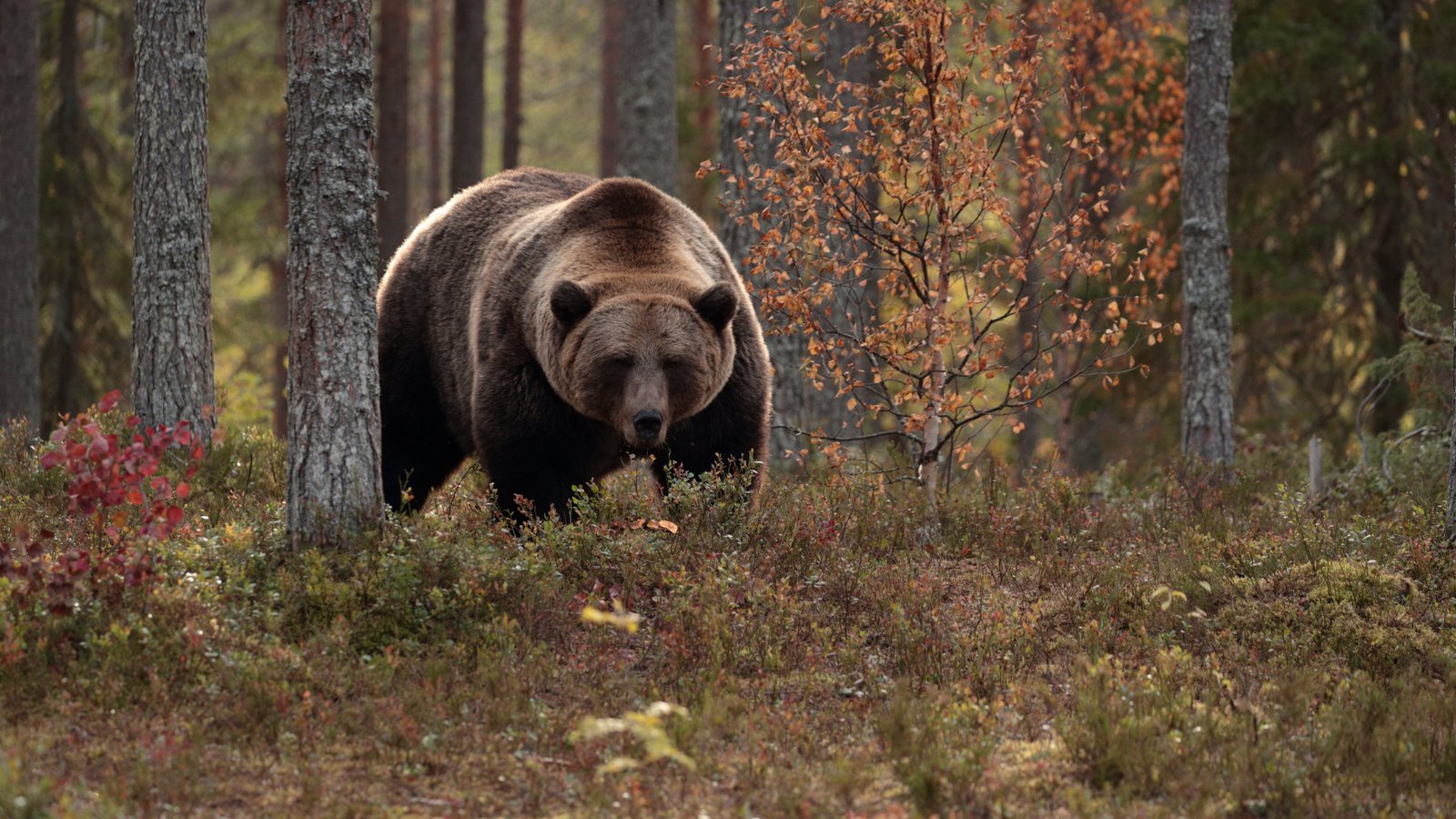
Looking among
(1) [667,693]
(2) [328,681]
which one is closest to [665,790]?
(1) [667,693]

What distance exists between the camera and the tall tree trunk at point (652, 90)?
17859 millimetres

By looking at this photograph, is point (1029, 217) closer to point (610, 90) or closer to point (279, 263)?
point (279, 263)

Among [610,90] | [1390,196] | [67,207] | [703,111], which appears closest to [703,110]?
[703,111]

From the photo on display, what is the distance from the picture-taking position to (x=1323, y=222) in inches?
628

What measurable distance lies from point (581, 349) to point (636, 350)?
1.06 ft

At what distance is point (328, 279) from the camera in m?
6.77

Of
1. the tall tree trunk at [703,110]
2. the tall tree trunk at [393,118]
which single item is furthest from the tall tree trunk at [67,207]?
the tall tree trunk at [703,110]

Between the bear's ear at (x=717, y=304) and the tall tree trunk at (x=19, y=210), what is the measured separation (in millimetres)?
9860

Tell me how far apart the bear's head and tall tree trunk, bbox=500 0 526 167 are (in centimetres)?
1583

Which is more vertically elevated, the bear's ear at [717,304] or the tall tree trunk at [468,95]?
the tall tree trunk at [468,95]

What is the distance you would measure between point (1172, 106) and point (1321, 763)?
11557 mm

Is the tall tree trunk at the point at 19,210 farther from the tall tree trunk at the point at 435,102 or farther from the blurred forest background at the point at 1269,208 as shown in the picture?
the tall tree trunk at the point at 435,102

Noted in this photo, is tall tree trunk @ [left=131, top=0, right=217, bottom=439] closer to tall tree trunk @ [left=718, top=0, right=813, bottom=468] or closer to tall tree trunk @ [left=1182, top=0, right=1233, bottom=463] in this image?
tall tree trunk @ [left=718, top=0, right=813, bottom=468]

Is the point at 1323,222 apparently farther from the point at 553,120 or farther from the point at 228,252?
the point at 553,120
